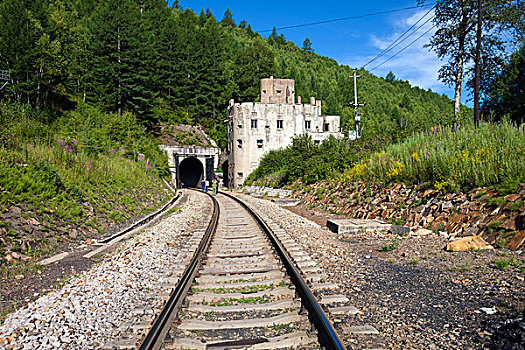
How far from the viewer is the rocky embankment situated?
6.49 meters

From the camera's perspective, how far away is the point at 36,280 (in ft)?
19.3

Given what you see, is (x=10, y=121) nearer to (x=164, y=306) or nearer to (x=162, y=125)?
(x=164, y=306)

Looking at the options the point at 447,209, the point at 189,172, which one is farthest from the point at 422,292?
the point at 189,172

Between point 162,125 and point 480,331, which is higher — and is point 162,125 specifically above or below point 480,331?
above

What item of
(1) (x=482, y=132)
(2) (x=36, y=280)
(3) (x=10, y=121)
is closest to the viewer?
(2) (x=36, y=280)

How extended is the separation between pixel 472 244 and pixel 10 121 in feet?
46.8

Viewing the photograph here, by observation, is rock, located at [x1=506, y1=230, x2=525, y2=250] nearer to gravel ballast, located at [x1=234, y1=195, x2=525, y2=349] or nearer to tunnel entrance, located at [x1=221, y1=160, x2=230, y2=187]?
gravel ballast, located at [x1=234, y1=195, x2=525, y2=349]

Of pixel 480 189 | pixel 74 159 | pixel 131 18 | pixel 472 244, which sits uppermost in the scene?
pixel 131 18

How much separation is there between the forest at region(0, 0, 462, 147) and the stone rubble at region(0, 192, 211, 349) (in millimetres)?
11243

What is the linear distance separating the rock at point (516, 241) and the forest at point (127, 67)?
8.55m

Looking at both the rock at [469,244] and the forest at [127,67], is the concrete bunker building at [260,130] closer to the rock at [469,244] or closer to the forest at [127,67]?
the forest at [127,67]

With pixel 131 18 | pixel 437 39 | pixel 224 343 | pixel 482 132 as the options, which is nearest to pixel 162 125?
pixel 131 18

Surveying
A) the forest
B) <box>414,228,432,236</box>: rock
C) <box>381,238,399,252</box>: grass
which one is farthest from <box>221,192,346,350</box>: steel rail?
the forest

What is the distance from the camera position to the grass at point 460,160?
7887 mm
